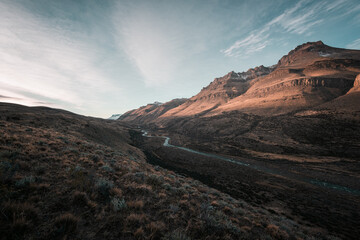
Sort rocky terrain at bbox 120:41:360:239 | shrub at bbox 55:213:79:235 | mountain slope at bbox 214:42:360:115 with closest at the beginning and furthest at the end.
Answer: shrub at bbox 55:213:79:235 < rocky terrain at bbox 120:41:360:239 < mountain slope at bbox 214:42:360:115

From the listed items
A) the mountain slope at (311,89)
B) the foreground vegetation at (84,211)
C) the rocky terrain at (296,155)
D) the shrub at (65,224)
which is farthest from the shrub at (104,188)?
the mountain slope at (311,89)

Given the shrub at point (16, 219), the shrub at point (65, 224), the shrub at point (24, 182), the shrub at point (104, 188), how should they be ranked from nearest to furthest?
the shrub at point (16, 219), the shrub at point (65, 224), the shrub at point (24, 182), the shrub at point (104, 188)

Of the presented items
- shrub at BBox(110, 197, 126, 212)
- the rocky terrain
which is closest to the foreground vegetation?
shrub at BBox(110, 197, 126, 212)

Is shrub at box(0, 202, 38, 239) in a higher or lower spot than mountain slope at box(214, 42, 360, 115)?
lower

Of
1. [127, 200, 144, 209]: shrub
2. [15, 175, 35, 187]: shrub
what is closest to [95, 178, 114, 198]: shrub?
[127, 200, 144, 209]: shrub

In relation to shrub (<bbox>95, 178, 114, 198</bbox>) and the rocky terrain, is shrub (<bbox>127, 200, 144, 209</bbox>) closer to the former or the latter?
shrub (<bbox>95, 178, 114, 198</bbox>)

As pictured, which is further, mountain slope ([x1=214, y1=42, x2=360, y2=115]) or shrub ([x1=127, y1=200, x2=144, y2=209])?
mountain slope ([x1=214, y1=42, x2=360, y2=115])

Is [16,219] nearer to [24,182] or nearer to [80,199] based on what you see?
[80,199]

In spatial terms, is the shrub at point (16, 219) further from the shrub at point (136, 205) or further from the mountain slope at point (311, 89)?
the mountain slope at point (311, 89)

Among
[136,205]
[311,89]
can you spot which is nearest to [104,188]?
[136,205]

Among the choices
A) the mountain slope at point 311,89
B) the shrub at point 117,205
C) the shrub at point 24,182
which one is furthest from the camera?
the mountain slope at point 311,89

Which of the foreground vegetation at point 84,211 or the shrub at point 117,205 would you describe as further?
the shrub at point 117,205

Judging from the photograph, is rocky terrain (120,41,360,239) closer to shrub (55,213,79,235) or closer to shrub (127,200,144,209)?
shrub (127,200,144,209)

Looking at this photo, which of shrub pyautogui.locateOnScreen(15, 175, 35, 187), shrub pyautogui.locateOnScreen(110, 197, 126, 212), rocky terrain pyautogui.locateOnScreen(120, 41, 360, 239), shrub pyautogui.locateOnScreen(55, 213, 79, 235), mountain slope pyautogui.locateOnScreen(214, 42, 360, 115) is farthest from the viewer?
mountain slope pyautogui.locateOnScreen(214, 42, 360, 115)
